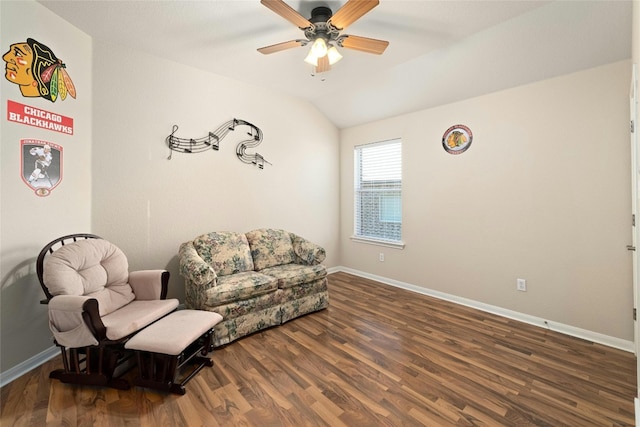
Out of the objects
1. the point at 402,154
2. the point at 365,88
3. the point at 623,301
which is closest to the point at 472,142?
the point at 402,154

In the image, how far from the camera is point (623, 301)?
8.11 ft

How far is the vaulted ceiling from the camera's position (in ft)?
7.32

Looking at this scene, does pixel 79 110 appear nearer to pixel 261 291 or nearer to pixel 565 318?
pixel 261 291

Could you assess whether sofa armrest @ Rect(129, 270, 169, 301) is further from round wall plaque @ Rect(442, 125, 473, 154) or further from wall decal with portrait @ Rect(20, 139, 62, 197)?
round wall plaque @ Rect(442, 125, 473, 154)

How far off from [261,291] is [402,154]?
2736mm

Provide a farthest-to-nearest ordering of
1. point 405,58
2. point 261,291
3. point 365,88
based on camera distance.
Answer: point 365,88 → point 405,58 → point 261,291

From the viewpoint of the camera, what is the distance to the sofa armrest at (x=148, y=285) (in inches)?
96.5

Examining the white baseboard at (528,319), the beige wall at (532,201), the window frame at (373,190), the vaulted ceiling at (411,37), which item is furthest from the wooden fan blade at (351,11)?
the white baseboard at (528,319)

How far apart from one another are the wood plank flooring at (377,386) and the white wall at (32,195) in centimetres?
34

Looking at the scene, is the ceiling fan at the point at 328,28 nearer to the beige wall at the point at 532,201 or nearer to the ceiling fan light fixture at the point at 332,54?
the ceiling fan light fixture at the point at 332,54

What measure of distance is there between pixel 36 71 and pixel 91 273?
1.61 meters

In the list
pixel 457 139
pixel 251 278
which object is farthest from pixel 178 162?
pixel 457 139

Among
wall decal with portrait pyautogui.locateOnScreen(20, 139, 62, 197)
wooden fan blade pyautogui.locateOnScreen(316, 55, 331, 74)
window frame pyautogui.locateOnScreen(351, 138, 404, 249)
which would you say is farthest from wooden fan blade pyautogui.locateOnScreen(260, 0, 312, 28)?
window frame pyautogui.locateOnScreen(351, 138, 404, 249)

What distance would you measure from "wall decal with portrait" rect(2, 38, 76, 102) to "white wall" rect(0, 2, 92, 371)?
0.04 metres
